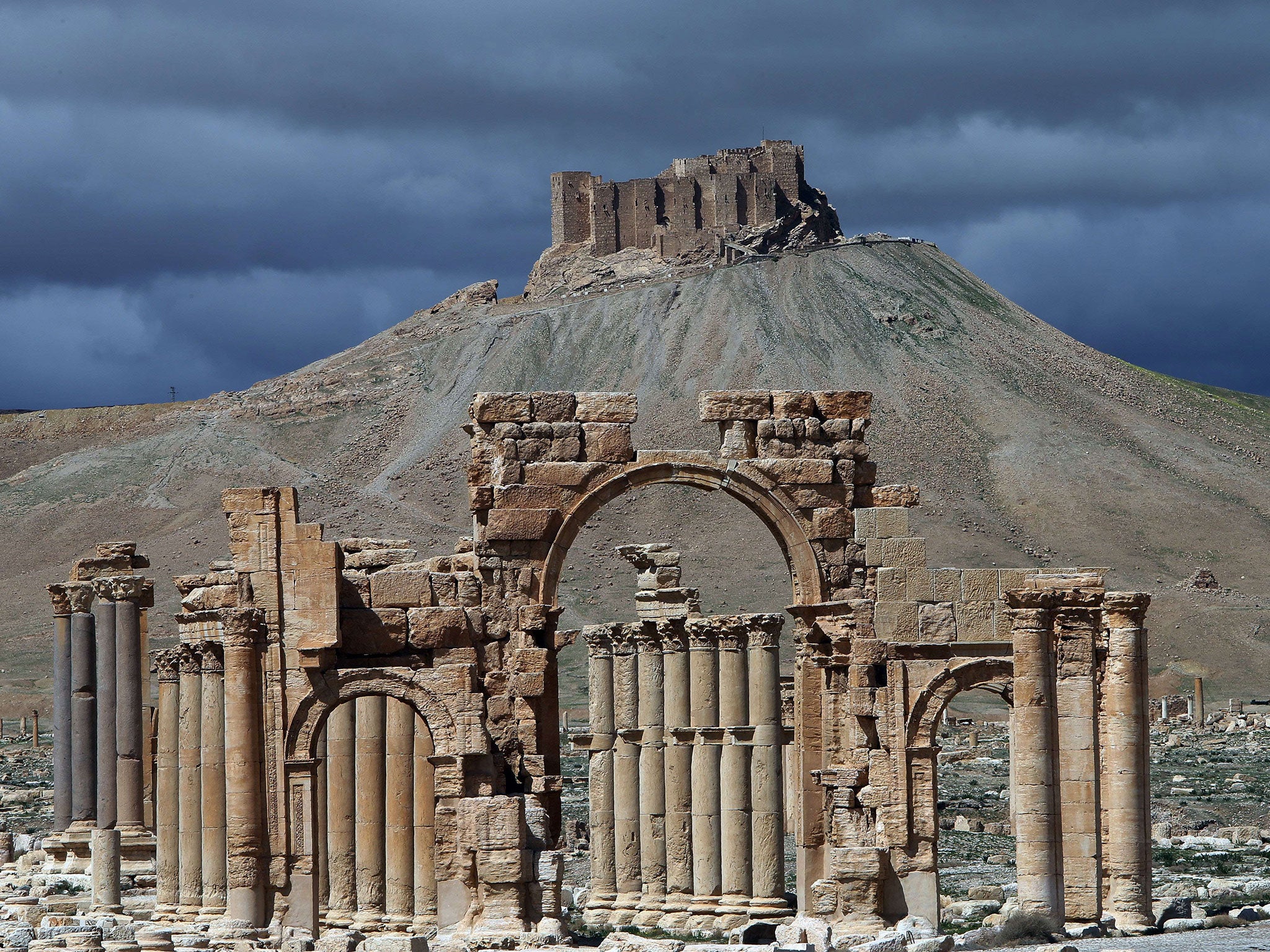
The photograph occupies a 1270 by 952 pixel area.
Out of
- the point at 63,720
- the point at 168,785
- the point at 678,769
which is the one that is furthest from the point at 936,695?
the point at 63,720

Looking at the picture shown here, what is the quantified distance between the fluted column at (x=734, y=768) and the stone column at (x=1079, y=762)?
7.37 meters

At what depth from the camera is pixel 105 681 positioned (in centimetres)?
3162

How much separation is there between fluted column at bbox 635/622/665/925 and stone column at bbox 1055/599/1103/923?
8.32 m

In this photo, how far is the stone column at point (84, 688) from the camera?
3216cm

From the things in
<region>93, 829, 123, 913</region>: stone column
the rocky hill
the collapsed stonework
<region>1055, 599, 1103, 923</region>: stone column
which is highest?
the collapsed stonework

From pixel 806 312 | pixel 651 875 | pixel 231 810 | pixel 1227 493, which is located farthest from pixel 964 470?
pixel 231 810

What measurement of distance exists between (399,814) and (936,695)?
21.2ft

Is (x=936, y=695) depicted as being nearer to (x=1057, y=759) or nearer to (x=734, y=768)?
(x=1057, y=759)

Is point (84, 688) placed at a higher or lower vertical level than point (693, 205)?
lower

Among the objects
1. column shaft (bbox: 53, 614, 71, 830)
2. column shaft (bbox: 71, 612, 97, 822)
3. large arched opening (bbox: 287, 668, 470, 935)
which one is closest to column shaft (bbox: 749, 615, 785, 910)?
large arched opening (bbox: 287, 668, 470, 935)

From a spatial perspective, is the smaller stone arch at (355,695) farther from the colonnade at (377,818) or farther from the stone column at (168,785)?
the stone column at (168,785)

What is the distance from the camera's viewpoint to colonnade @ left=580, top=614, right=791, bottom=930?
29656 mm

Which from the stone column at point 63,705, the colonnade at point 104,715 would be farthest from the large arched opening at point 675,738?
the stone column at point 63,705

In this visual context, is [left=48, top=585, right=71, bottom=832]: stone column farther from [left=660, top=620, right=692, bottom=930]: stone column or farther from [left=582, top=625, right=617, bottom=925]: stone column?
[left=660, top=620, right=692, bottom=930]: stone column
